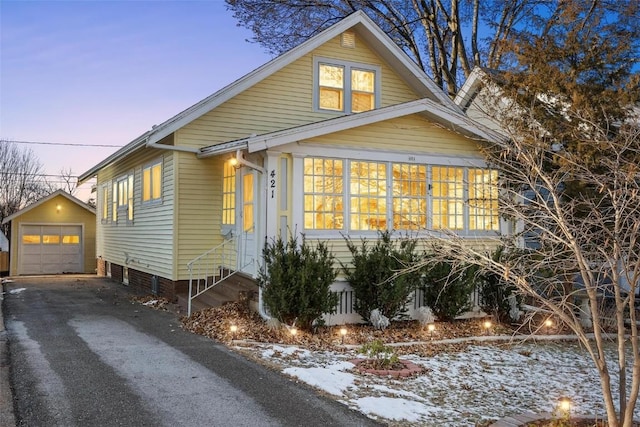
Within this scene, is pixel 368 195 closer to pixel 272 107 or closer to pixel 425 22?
pixel 272 107

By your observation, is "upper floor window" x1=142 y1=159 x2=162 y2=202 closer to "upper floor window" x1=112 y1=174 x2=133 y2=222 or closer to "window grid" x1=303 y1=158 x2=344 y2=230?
"upper floor window" x1=112 y1=174 x2=133 y2=222

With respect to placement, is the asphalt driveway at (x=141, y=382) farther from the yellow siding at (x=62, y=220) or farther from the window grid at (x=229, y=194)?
the yellow siding at (x=62, y=220)

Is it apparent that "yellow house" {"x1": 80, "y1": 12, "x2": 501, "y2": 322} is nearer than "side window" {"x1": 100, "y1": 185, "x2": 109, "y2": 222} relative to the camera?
Yes

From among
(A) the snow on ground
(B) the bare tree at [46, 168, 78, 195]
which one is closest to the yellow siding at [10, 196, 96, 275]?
(A) the snow on ground

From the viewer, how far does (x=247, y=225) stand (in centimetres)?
1135

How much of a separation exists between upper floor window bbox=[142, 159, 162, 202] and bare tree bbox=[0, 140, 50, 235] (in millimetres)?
27087

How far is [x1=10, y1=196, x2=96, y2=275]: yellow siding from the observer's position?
22016 mm

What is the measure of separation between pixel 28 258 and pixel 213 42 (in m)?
12.2

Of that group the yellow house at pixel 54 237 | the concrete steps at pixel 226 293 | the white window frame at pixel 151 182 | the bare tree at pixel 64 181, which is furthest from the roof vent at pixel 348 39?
the bare tree at pixel 64 181

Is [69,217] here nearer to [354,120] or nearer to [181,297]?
[181,297]

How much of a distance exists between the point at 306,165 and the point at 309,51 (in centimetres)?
448

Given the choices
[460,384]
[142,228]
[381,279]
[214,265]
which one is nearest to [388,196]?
[381,279]

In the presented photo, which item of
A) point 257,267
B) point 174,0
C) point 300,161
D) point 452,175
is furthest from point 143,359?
point 174,0

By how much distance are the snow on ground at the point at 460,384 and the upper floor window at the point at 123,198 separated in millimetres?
9606
